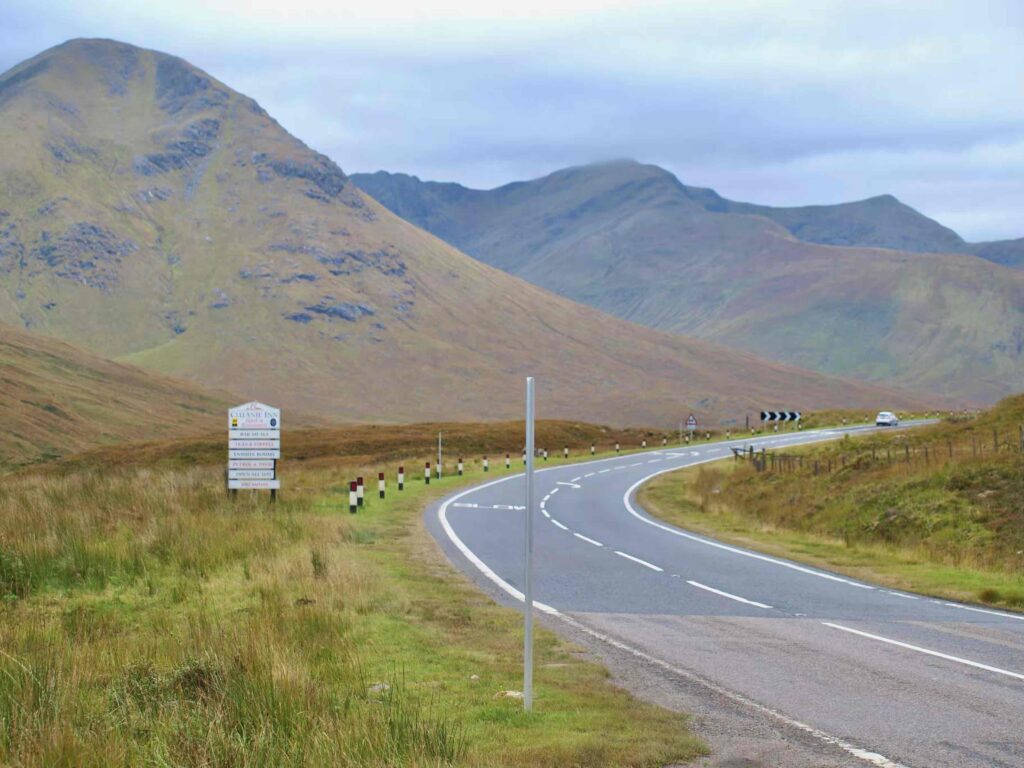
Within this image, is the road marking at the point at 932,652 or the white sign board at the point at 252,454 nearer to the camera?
the road marking at the point at 932,652

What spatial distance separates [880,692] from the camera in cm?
963

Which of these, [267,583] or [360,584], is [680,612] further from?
[267,583]

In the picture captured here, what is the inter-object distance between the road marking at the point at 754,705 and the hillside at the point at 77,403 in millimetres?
62585

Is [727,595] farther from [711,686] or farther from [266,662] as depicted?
[266,662]

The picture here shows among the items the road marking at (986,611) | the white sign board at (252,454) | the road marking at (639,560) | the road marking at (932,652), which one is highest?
the white sign board at (252,454)

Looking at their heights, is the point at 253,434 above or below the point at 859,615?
above

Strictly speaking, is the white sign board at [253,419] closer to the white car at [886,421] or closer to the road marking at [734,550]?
the road marking at [734,550]

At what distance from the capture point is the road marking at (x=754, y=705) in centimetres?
759

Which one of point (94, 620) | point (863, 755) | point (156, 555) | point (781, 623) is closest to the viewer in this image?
point (863, 755)

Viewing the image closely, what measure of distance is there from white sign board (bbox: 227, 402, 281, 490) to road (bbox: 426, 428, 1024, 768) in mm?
3768

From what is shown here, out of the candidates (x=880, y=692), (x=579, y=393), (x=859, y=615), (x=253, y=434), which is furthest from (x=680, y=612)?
(x=579, y=393)

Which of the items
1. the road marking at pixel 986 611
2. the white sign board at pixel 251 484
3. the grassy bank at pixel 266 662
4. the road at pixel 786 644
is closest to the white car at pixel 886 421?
the road at pixel 786 644

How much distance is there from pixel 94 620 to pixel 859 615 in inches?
333

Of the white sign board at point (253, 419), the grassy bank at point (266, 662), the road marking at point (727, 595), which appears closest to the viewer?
the grassy bank at point (266, 662)
